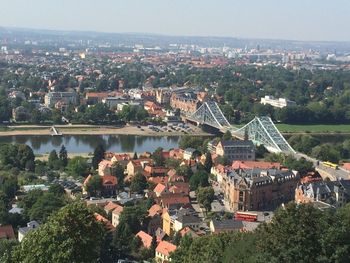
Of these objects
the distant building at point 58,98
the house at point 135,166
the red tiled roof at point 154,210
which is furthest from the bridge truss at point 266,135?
the distant building at point 58,98

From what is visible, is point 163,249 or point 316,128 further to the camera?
point 316,128

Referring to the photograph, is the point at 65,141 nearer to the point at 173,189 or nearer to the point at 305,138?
the point at 305,138

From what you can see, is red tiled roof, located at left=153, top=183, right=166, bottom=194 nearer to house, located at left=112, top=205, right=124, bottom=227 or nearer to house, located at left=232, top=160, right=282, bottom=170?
house, located at left=112, top=205, right=124, bottom=227

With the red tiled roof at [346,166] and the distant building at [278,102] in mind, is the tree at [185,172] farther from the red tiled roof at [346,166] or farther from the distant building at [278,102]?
the distant building at [278,102]

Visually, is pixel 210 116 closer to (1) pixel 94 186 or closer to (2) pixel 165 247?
(1) pixel 94 186

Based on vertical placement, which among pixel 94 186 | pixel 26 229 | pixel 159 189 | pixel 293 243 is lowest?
pixel 94 186

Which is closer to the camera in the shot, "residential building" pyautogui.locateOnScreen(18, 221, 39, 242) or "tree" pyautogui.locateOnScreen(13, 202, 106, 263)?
"tree" pyautogui.locateOnScreen(13, 202, 106, 263)

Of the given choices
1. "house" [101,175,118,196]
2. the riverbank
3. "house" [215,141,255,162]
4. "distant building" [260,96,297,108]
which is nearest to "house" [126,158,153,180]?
"house" [101,175,118,196]

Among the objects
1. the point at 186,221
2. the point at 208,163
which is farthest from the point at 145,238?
the point at 208,163
